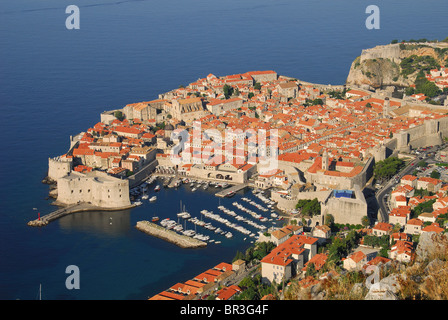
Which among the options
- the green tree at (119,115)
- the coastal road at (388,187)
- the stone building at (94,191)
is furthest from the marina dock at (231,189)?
the green tree at (119,115)

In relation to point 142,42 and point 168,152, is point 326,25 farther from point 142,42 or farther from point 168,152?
point 168,152

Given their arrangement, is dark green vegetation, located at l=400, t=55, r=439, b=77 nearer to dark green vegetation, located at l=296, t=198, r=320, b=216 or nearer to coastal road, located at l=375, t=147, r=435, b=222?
coastal road, located at l=375, t=147, r=435, b=222

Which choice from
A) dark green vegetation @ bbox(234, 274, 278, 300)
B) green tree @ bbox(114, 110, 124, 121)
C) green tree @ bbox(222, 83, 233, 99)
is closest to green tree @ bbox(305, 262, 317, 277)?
dark green vegetation @ bbox(234, 274, 278, 300)

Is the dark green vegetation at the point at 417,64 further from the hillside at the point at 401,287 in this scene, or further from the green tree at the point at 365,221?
the hillside at the point at 401,287

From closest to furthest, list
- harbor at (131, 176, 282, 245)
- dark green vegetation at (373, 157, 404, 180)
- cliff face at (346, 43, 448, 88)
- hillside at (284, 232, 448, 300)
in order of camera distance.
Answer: hillside at (284, 232, 448, 300), harbor at (131, 176, 282, 245), dark green vegetation at (373, 157, 404, 180), cliff face at (346, 43, 448, 88)

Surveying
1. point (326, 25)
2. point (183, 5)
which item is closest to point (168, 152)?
point (326, 25)

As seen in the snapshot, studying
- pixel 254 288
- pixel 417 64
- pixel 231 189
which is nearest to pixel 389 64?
pixel 417 64
